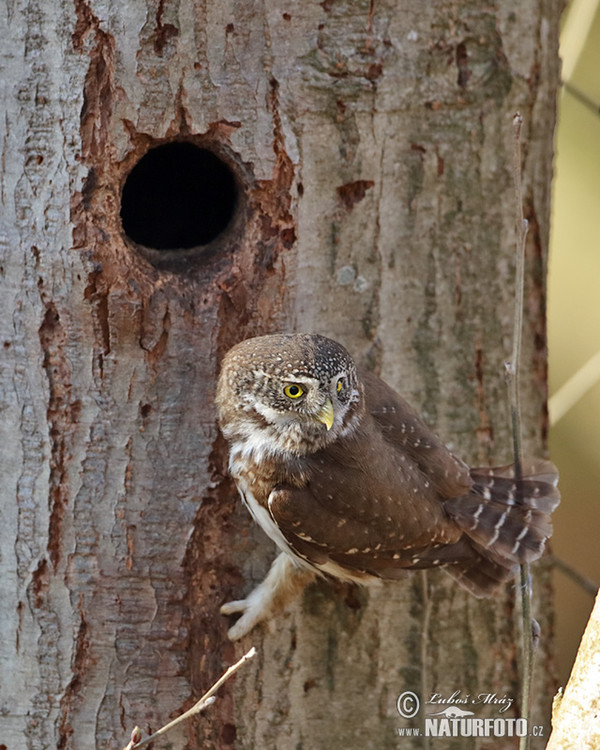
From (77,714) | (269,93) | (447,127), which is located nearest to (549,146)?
(447,127)

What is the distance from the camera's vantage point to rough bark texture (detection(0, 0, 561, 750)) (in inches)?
133

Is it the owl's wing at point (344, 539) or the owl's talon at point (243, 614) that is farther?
the owl's talon at point (243, 614)

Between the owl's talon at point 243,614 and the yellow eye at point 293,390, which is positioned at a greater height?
the yellow eye at point 293,390

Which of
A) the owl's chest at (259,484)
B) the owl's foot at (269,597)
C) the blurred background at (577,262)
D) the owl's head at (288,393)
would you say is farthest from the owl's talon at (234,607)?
the blurred background at (577,262)

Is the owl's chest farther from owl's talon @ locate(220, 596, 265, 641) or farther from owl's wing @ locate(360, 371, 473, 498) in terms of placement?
owl's wing @ locate(360, 371, 473, 498)

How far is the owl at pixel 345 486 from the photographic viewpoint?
336cm

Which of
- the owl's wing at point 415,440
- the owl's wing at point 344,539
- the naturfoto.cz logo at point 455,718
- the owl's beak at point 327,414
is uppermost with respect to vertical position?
the owl's beak at point 327,414

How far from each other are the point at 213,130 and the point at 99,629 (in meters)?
1.73

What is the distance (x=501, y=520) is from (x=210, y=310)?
1256mm

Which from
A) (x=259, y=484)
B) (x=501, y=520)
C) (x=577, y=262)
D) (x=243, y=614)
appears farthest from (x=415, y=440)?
(x=577, y=262)

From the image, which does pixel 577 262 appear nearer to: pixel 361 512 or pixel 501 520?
pixel 501 520

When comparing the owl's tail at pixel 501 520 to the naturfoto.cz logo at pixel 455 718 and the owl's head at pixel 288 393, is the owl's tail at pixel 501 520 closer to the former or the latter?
the naturfoto.cz logo at pixel 455 718

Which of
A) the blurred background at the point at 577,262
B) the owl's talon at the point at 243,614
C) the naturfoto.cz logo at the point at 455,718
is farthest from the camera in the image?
the blurred background at the point at 577,262

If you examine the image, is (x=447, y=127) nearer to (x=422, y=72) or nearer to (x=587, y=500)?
(x=422, y=72)
